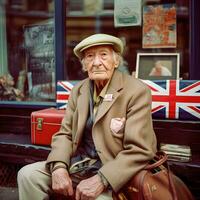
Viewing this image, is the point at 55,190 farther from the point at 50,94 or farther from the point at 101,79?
the point at 50,94

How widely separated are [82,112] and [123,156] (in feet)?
1.85

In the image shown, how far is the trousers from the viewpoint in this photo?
113 inches

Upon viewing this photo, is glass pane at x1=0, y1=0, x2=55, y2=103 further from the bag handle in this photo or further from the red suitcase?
the bag handle

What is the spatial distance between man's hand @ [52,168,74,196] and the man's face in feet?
2.57

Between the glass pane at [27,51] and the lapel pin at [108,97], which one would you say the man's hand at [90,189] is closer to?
the lapel pin at [108,97]

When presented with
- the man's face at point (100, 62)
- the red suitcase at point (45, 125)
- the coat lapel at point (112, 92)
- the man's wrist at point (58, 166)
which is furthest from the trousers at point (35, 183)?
the red suitcase at point (45, 125)

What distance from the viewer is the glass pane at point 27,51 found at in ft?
16.0

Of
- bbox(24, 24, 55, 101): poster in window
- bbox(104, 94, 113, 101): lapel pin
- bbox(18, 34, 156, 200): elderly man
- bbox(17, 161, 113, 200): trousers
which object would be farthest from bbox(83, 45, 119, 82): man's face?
bbox(24, 24, 55, 101): poster in window

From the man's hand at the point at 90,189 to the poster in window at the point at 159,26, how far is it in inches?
90.1

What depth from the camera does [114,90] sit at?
2.94 meters

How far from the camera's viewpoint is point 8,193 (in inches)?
171

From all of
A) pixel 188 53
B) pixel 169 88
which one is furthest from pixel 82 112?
pixel 188 53

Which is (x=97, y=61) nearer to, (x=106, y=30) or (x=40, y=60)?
(x=106, y=30)

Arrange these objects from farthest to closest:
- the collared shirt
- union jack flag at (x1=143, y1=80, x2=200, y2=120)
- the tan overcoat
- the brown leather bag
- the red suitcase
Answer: the red suitcase → union jack flag at (x1=143, y1=80, x2=200, y2=120) → the collared shirt → the tan overcoat → the brown leather bag
